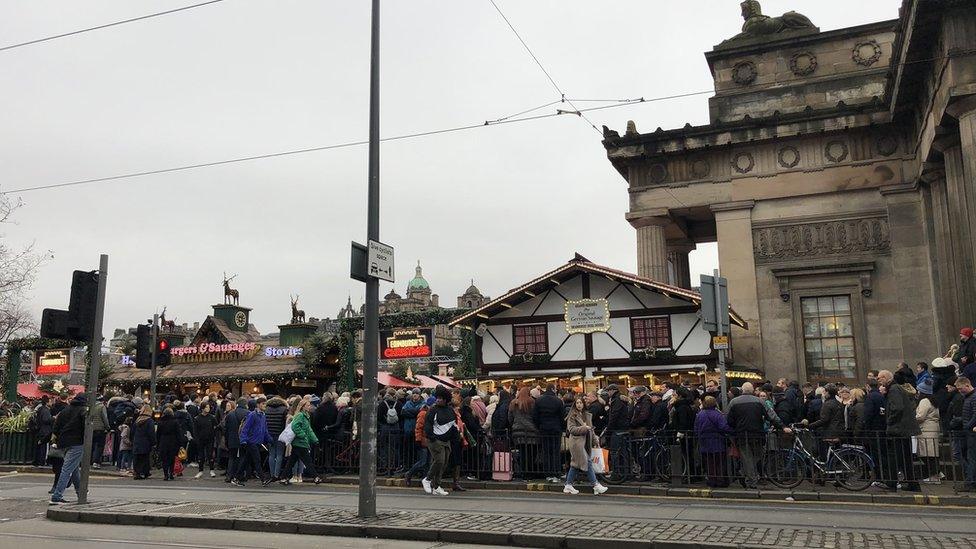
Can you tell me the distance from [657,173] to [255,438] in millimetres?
20842

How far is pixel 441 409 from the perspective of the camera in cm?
1443

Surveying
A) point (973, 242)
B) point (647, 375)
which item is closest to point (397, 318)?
point (647, 375)

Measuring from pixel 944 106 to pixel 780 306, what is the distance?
1076 cm

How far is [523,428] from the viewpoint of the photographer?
1558cm

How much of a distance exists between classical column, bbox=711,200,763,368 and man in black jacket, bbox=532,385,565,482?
1590 centimetres

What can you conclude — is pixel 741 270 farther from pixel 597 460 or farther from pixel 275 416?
pixel 275 416

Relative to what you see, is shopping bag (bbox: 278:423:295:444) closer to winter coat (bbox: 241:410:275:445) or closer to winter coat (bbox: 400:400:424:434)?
winter coat (bbox: 241:410:275:445)

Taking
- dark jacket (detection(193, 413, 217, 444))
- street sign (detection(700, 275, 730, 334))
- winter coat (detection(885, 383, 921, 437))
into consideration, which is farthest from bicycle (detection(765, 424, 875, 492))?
dark jacket (detection(193, 413, 217, 444))

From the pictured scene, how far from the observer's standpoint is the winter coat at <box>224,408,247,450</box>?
1697 cm

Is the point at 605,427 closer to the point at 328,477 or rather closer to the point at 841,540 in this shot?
the point at 328,477

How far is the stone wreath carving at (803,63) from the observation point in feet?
106

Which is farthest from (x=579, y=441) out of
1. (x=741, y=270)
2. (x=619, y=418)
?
(x=741, y=270)

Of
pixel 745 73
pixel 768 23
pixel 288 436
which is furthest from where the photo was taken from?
pixel 768 23

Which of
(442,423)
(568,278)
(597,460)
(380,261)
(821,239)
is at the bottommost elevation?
(597,460)
